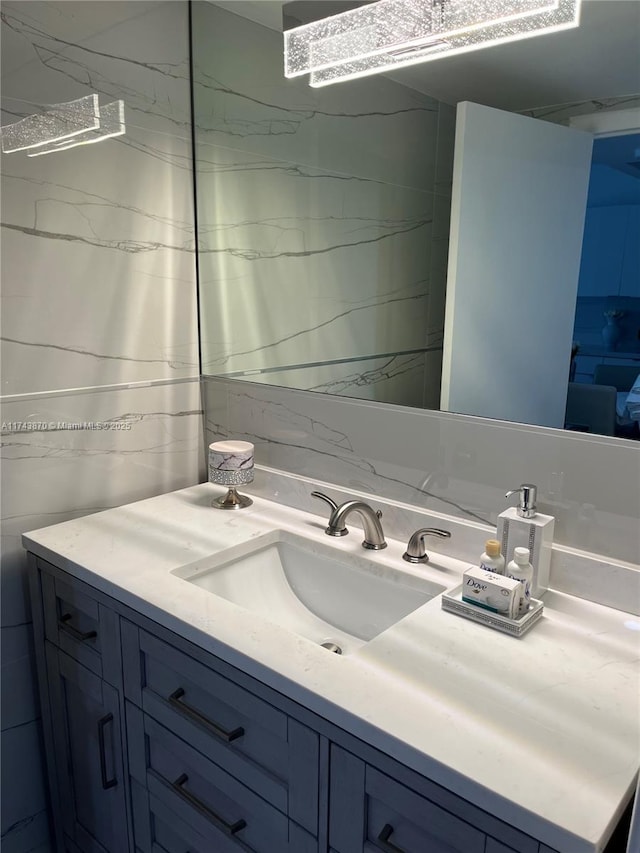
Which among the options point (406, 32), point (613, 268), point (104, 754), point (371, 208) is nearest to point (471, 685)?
point (613, 268)

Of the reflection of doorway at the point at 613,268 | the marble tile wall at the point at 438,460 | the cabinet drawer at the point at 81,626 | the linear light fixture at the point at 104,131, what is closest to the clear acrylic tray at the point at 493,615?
the marble tile wall at the point at 438,460

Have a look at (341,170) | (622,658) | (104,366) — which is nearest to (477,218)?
(341,170)

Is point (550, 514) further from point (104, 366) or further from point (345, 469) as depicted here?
point (104, 366)

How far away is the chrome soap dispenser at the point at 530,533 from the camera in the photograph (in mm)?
1169

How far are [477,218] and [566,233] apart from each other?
0.65 feet

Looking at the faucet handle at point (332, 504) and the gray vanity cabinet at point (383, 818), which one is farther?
the faucet handle at point (332, 504)

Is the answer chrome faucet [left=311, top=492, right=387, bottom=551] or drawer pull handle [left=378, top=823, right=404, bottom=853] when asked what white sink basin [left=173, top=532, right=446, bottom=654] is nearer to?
chrome faucet [left=311, top=492, right=387, bottom=551]

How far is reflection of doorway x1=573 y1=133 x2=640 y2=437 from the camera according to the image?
1.08m

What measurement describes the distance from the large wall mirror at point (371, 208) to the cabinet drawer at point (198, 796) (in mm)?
831

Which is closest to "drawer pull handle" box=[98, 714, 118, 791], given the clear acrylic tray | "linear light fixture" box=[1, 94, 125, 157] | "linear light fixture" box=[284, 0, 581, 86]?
the clear acrylic tray

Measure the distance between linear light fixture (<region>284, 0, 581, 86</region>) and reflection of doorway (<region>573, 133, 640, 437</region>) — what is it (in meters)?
0.28

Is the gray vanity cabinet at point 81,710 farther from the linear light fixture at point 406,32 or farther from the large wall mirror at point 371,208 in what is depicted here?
the linear light fixture at point 406,32

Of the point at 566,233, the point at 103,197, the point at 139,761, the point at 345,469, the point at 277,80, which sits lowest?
the point at 139,761

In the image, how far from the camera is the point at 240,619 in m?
1.11
